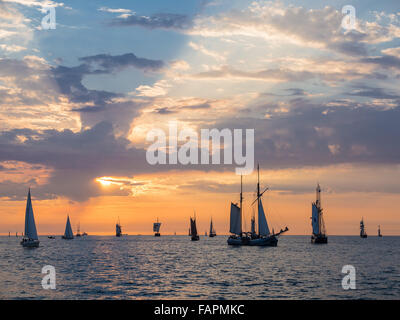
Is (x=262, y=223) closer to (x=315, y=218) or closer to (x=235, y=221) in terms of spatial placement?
(x=235, y=221)

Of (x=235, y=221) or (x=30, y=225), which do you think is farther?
(x=235, y=221)

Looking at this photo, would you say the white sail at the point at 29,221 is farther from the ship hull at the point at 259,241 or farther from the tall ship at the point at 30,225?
the ship hull at the point at 259,241

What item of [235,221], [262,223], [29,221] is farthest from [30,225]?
[262,223]

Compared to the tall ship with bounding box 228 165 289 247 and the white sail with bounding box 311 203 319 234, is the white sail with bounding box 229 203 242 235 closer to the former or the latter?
the tall ship with bounding box 228 165 289 247

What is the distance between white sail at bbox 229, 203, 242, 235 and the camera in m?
158

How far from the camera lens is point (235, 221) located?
523 feet

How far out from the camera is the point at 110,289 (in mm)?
50688

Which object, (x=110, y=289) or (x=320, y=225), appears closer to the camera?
(x=110, y=289)

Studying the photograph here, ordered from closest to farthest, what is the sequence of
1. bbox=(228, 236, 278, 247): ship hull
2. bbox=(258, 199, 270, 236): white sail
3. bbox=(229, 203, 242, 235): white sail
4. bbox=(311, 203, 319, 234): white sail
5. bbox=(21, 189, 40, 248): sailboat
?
bbox=(21, 189, 40, 248): sailboat < bbox=(258, 199, 270, 236): white sail < bbox=(228, 236, 278, 247): ship hull < bbox=(229, 203, 242, 235): white sail < bbox=(311, 203, 319, 234): white sail

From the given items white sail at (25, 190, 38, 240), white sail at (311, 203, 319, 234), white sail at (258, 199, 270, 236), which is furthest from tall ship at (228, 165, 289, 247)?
white sail at (25, 190, 38, 240)
